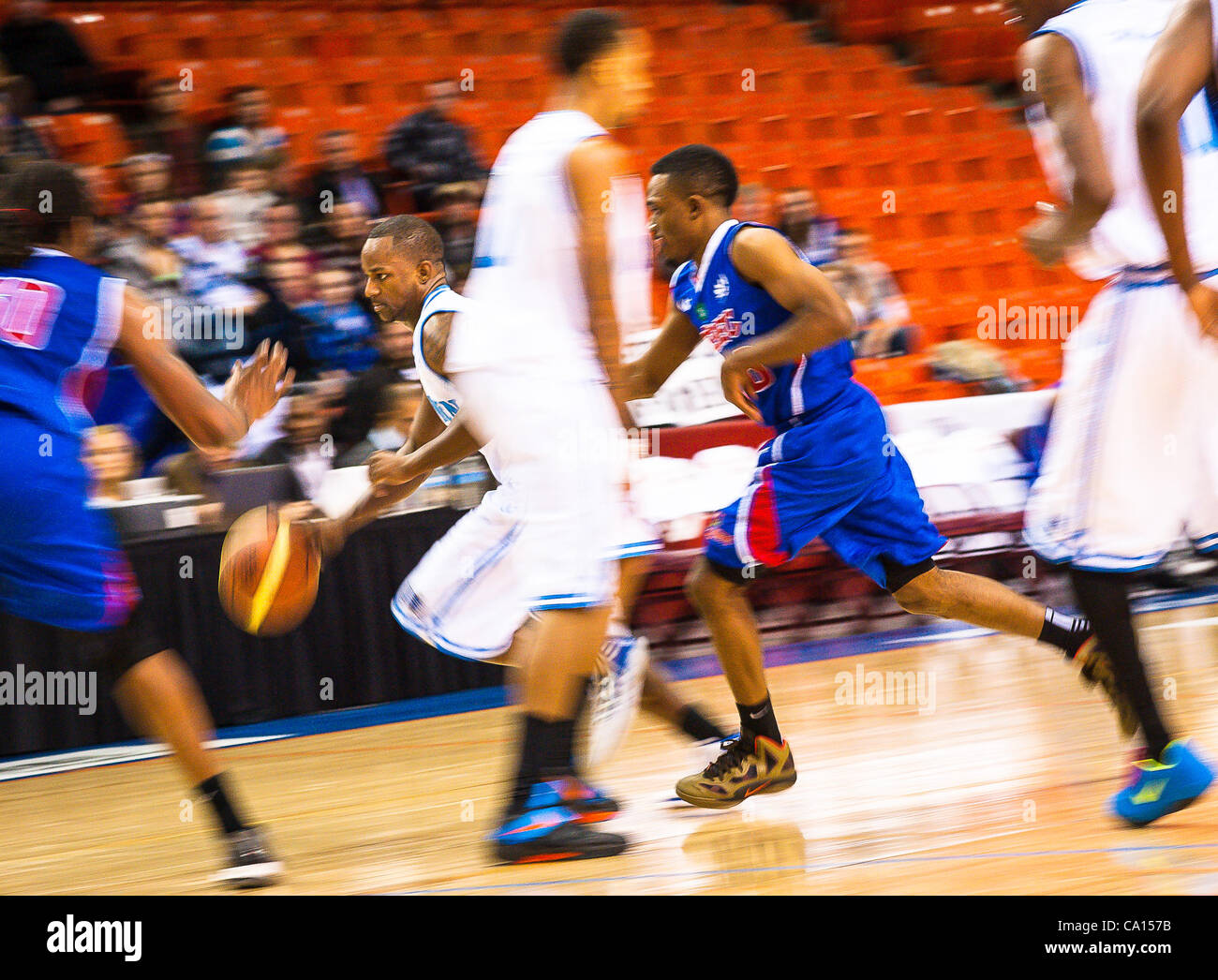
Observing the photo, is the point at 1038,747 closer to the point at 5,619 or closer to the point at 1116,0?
the point at 1116,0

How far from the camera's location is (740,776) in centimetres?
375

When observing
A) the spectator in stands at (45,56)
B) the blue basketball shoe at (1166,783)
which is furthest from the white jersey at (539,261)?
the spectator in stands at (45,56)

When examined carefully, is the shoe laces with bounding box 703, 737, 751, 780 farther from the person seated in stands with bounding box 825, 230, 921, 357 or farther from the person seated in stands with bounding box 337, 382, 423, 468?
the person seated in stands with bounding box 825, 230, 921, 357

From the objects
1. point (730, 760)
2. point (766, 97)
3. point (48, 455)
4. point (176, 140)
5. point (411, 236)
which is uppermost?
point (766, 97)

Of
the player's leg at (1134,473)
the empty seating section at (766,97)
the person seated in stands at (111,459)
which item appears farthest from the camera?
the empty seating section at (766,97)

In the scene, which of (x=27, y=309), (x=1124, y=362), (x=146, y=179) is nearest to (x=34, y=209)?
(x=27, y=309)

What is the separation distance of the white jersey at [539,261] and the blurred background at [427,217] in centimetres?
291

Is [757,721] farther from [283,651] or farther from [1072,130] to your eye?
[283,651]

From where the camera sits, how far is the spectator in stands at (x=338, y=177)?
774cm

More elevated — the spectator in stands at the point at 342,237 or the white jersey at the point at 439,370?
the spectator in stands at the point at 342,237

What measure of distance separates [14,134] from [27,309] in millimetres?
4411

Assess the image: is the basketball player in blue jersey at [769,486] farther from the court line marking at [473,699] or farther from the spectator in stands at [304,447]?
the spectator in stands at [304,447]

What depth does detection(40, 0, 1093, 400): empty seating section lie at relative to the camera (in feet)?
32.5
